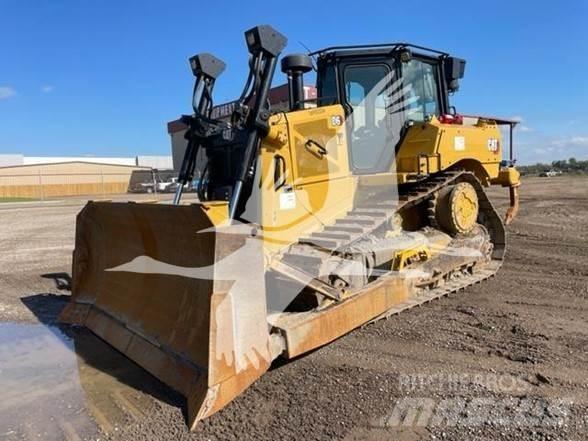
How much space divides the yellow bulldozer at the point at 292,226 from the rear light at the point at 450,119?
0.9 inches

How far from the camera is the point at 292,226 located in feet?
16.8

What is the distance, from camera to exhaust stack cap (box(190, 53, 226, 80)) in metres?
5.82

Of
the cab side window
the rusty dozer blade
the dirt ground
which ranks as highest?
the cab side window

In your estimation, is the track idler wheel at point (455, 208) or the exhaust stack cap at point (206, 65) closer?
the exhaust stack cap at point (206, 65)

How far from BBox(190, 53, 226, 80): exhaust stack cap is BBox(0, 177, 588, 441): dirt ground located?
3182mm

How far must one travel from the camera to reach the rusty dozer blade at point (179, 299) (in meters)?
3.53

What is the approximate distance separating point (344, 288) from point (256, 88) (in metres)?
2.08

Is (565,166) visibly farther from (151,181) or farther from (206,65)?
(206,65)

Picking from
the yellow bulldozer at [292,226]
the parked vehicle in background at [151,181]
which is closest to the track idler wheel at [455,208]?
the yellow bulldozer at [292,226]

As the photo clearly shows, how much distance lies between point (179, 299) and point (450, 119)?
4237 millimetres

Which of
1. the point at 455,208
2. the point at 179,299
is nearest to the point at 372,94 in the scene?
the point at 455,208

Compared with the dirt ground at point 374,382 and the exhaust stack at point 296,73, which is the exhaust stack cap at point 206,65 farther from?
the dirt ground at point 374,382

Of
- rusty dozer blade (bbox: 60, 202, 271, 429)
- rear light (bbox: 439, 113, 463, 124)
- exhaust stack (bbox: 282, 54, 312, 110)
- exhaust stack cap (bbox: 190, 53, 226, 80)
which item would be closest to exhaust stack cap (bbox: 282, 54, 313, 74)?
exhaust stack (bbox: 282, 54, 312, 110)

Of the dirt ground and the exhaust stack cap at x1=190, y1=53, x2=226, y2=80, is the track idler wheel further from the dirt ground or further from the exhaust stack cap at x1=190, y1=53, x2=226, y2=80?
the exhaust stack cap at x1=190, y1=53, x2=226, y2=80
